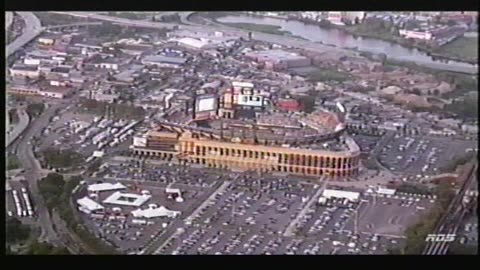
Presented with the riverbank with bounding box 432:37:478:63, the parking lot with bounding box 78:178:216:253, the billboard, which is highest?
the riverbank with bounding box 432:37:478:63

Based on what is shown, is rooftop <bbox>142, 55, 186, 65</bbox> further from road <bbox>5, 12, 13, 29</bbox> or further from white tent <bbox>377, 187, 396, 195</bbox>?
white tent <bbox>377, 187, 396, 195</bbox>

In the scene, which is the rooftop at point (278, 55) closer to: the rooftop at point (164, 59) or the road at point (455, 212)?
the rooftop at point (164, 59)

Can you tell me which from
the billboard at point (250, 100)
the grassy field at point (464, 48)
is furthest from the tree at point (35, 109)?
the grassy field at point (464, 48)

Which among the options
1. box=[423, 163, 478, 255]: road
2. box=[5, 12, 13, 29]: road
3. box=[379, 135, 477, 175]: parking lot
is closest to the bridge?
box=[5, 12, 13, 29]: road

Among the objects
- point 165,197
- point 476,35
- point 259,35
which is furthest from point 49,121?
point 476,35

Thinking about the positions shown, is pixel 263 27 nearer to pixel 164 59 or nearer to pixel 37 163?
pixel 164 59

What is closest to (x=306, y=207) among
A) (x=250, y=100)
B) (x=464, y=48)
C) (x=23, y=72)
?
(x=250, y=100)

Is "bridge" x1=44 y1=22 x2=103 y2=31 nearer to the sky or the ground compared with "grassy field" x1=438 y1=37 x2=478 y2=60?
nearer to the sky
